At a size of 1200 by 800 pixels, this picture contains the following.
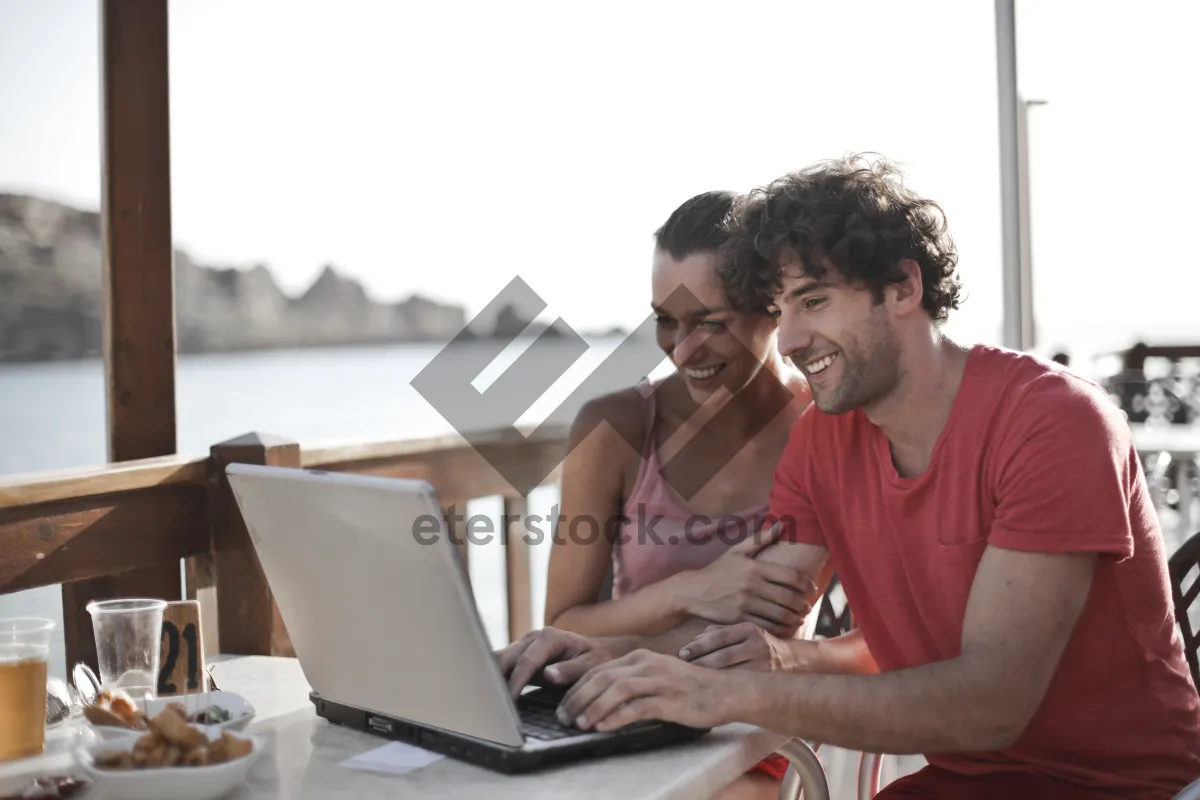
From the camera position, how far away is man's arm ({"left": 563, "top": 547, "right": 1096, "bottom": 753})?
3.51ft

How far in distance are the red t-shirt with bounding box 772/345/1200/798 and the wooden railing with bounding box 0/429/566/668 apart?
1021mm

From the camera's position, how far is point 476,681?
969 mm

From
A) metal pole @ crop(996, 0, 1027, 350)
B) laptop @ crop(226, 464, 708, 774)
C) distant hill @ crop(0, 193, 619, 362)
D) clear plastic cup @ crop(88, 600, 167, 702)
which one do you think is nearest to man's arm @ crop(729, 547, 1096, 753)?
laptop @ crop(226, 464, 708, 774)

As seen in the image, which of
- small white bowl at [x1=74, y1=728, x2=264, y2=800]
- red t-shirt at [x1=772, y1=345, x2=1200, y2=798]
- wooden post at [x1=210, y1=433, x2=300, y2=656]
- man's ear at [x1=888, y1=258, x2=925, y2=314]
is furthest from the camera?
wooden post at [x1=210, y1=433, x2=300, y2=656]

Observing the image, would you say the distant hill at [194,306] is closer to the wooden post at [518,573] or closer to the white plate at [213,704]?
the wooden post at [518,573]

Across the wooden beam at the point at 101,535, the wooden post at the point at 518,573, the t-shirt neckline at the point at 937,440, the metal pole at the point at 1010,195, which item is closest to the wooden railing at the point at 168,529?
the wooden beam at the point at 101,535

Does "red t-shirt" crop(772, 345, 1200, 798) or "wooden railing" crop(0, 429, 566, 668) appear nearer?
"red t-shirt" crop(772, 345, 1200, 798)

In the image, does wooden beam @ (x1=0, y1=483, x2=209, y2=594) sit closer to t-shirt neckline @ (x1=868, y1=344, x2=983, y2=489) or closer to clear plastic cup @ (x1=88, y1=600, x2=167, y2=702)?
clear plastic cup @ (x1=88, y1=600, x2=167, y2=702)

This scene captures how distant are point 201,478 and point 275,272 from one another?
742 inches

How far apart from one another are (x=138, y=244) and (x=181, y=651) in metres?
0.79

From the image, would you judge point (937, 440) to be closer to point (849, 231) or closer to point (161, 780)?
point (849, 231)

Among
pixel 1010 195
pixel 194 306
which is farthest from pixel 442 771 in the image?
pixel 194 306

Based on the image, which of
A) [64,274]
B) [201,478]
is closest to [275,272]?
[64,274]

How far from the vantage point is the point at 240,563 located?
6.11ft
